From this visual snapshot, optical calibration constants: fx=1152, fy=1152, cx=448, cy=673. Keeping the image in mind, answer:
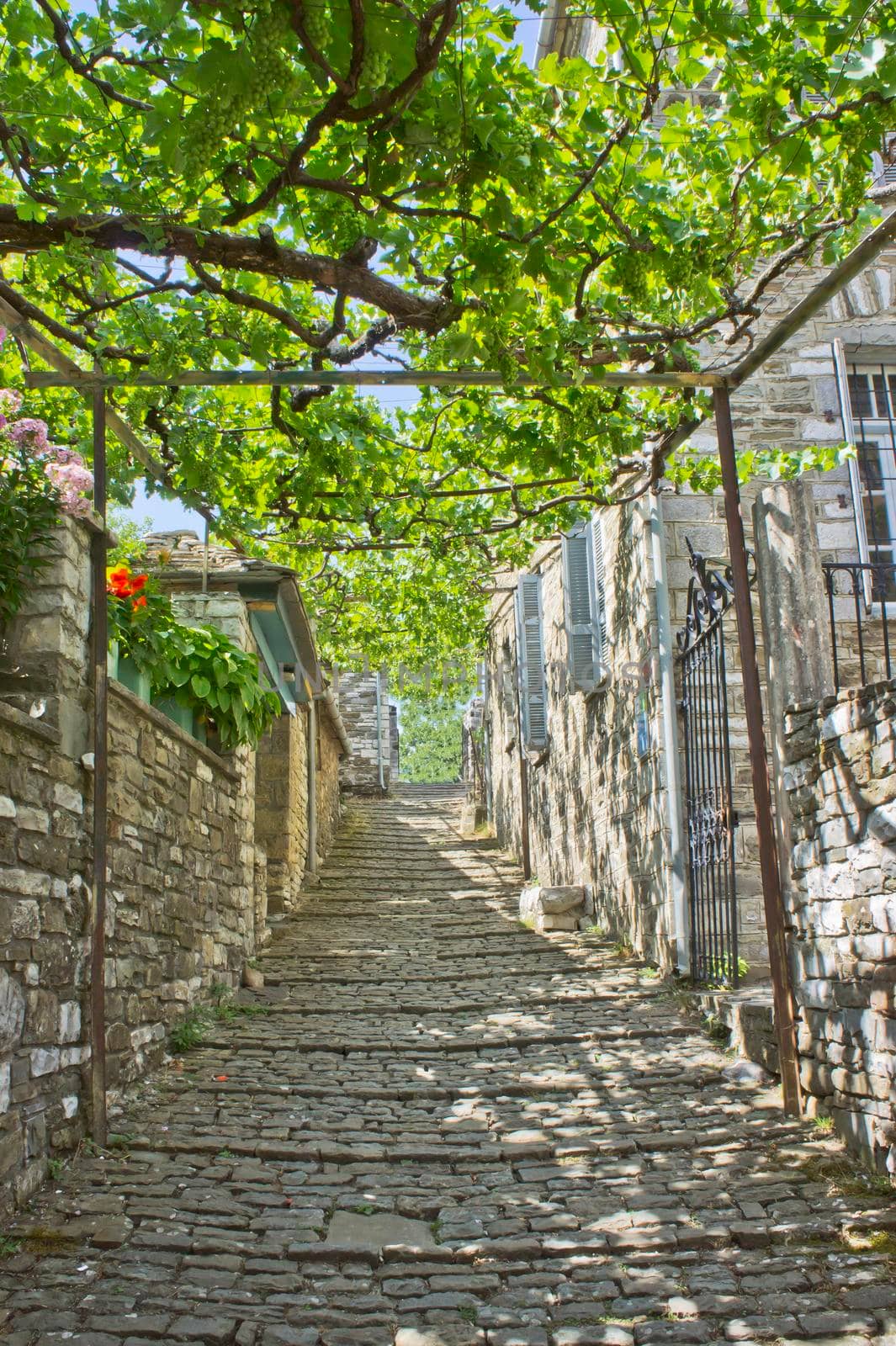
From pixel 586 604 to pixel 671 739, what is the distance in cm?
259

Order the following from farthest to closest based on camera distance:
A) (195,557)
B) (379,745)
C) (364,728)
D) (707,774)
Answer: (364,728) < (379,745) < (195,557) < (707,774)

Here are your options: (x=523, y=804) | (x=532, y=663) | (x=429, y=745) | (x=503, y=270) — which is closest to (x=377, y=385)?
(x=503, y=270)

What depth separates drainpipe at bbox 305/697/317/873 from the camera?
13.7 meters

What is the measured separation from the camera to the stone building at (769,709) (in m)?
4.60

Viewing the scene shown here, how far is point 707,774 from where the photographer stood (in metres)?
7.27

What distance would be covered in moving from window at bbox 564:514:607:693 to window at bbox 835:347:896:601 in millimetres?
2311

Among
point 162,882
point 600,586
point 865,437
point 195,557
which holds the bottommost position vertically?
point 162,882

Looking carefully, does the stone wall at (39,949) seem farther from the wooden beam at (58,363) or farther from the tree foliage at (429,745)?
the tree foliage at (429,745)

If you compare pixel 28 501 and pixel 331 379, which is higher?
pixel 331 379

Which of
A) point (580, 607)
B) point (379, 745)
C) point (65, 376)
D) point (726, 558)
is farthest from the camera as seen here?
point (379, 745)

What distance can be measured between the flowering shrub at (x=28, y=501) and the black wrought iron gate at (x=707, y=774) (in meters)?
3.59

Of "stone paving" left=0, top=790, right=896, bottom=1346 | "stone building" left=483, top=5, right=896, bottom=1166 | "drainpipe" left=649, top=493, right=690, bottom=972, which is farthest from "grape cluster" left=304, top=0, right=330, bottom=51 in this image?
"drainpipe" left=649, top=493, right=690, bottom=972

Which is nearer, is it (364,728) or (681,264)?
(681,264)

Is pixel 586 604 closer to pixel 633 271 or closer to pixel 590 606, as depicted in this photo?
pixel 590 606
